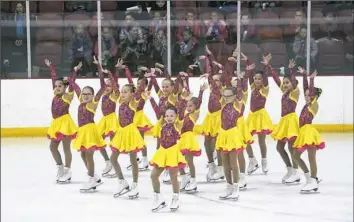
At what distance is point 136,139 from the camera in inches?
246

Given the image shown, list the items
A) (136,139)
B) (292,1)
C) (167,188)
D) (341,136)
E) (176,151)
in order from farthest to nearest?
(341,136) → (292,1) → (167,188) → (136,139) → (176,151)

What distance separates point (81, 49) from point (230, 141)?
3.05 meters

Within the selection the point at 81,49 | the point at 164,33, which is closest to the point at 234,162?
the point at 164,33

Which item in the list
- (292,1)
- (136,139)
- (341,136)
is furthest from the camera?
(341,136)

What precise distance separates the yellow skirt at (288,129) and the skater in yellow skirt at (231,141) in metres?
0.72

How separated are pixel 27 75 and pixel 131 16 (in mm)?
1697

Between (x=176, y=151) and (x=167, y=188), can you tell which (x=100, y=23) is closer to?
(x=167, y=188)

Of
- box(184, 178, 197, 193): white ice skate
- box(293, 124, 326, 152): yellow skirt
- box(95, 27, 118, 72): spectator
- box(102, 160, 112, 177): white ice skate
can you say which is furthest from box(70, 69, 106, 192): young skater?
box(95, 27, 118, 72): spectator

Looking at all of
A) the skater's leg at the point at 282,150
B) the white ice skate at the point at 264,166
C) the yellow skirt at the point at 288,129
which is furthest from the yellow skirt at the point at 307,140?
the white ice skate at the point at 264,166

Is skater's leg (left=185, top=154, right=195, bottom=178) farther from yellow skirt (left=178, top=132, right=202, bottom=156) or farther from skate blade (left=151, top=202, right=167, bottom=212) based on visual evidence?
skate blade (left=151, top=202, right=167, bottom=212)

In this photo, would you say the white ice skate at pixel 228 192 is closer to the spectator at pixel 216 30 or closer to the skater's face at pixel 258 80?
the skater's face at pixel 258 80

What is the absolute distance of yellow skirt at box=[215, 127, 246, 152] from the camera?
6.08 metres

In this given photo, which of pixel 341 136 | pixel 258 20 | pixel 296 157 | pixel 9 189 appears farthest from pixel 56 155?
pixel 341 136

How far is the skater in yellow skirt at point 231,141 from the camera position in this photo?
6.09 meters
